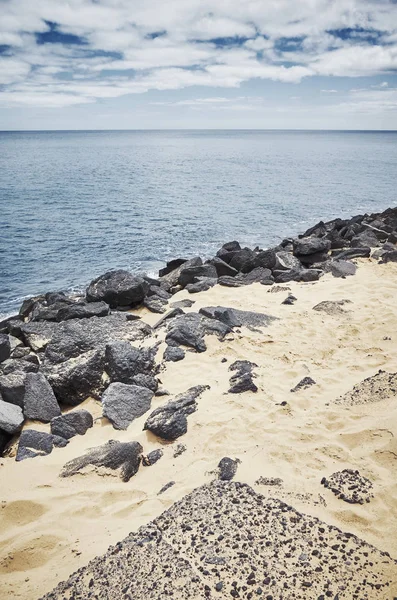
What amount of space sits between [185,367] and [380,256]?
11.6m

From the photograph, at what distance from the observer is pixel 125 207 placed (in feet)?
120

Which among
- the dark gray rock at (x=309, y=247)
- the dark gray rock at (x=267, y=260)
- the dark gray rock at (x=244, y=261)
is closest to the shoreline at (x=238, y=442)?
the dark gray rock at (x=267, y=260)

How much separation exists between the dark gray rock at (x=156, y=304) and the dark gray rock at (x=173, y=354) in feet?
11.9

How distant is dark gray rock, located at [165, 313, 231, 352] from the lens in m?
8.73

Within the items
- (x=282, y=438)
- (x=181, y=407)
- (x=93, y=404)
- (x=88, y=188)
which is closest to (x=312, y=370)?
(x=282, y=438)

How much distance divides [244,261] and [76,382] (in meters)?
10.4

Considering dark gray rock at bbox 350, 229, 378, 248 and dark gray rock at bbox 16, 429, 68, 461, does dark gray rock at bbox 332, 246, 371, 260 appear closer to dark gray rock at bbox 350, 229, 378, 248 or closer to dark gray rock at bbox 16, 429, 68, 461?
dark gray rock at bbox 350, 229, 378, 248

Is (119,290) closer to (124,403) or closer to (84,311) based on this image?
(84,311)

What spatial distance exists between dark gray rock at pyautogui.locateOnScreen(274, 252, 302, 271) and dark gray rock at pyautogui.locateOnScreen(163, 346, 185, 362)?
795 cm

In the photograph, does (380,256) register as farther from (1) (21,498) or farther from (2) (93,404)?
(1) (21,498)

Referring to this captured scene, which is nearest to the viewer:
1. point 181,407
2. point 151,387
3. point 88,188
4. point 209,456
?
point 209,456

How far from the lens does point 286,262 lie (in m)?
15.6

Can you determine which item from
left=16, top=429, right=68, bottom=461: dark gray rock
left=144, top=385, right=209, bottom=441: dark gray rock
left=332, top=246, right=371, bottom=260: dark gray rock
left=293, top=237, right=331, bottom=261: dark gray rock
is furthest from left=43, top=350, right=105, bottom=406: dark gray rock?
left=332, top=246, right=371, bottom=260: dark gray rock

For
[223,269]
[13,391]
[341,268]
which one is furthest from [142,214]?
[13,391]
